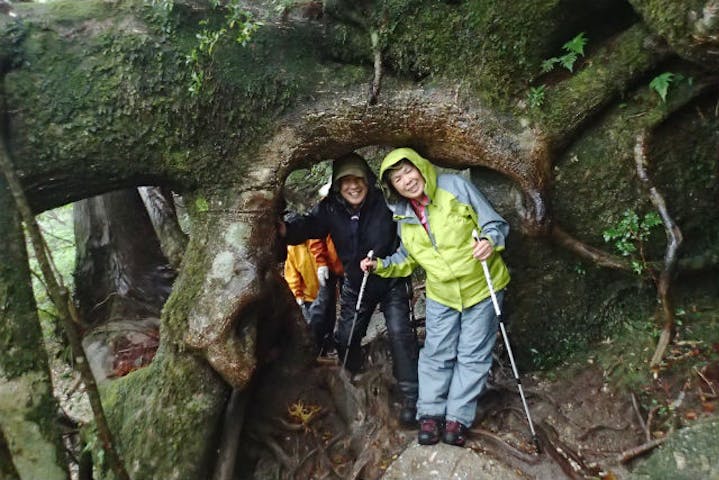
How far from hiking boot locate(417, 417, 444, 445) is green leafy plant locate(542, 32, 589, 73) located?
10.4ft

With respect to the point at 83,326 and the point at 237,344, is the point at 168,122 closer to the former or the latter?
the point at 237,344

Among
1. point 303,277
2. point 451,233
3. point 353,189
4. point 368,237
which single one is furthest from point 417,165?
point 303,277

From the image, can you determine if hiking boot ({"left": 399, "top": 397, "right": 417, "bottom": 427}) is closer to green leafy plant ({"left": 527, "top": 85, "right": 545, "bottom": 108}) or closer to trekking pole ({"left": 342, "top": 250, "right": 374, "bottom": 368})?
trekking pole ({"left": 342, "top": 250, "right": 374, "bottom": 368})

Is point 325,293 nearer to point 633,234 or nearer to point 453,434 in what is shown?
point 453,434

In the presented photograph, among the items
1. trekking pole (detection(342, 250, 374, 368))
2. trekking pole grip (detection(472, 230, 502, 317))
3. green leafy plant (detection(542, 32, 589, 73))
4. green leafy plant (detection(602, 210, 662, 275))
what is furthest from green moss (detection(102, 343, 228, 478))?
green leafy plant (detection(542, 32, 589, 73))

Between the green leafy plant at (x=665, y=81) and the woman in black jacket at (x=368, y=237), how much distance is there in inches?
96.0

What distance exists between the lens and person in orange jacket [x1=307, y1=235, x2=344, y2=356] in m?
6.57

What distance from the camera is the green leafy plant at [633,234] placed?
187 inches

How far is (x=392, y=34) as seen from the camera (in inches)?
182

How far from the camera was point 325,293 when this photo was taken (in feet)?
21.7

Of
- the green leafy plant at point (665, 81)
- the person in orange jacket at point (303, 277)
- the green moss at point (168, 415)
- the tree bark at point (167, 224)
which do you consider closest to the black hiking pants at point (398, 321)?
the person in orange jacket at point (303, 277)

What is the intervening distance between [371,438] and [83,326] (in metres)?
4.18

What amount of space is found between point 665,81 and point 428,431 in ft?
11.3

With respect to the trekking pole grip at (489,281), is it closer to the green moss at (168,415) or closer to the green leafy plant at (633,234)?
the green leafy plant at (633,234)
